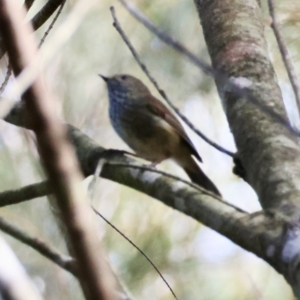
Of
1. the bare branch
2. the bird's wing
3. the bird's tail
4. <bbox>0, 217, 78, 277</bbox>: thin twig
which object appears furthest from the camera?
the bird's tail

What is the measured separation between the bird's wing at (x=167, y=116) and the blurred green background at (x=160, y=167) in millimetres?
399

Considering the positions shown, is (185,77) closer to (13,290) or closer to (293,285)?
(293,285)

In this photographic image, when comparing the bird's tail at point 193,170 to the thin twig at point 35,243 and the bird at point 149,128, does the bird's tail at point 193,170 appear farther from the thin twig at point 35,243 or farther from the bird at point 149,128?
the thin twig at point 35,243

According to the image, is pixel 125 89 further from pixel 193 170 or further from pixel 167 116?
pixel 193 170

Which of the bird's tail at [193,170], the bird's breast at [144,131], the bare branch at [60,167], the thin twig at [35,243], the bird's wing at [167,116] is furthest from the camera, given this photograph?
the bird's tail at [193,170]

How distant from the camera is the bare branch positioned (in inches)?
10.7

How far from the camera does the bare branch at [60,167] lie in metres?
0.27

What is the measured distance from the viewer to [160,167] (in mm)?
3018

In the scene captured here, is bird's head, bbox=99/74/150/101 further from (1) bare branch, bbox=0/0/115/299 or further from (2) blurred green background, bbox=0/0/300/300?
(1) bare branch, bbox=0/0/115/299

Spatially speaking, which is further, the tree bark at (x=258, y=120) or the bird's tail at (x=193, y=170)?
the bird's tail at (x=193, y=170)

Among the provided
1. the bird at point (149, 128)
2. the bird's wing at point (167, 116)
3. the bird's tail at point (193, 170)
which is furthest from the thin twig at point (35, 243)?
the bird's tail at point (193, 170)

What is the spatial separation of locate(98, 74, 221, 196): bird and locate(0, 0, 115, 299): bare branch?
2.08m

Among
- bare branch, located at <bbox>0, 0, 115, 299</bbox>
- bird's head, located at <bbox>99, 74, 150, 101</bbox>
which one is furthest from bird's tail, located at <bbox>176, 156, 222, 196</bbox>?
bare branch, located at <bbox>0, 0, 115, 299</bbox>

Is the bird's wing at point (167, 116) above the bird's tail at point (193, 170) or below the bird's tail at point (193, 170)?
above
